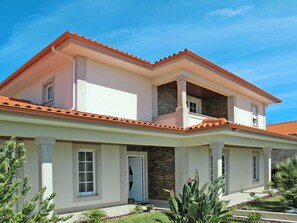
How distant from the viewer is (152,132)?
10.9 m

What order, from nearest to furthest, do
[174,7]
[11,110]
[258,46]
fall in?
[11,110] → [174,7] → [258,46]

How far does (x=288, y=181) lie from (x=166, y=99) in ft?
22.5

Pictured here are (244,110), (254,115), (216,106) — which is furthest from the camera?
(254,115)

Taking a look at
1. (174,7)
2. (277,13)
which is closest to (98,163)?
(174,7)

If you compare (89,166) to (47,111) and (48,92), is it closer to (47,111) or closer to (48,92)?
(48,92)

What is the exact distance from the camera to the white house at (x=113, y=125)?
8977 mm

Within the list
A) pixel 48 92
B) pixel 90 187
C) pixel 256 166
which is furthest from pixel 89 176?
pixel 256 166

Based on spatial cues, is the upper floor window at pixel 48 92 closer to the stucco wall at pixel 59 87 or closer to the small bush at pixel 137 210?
the stucco wall at pixel 59 87

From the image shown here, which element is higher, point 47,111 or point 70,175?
point 47,111

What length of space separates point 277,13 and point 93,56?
6.79 meters

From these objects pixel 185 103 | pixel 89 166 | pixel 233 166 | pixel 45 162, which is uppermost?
pixel 185 103

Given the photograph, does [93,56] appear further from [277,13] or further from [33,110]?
[277,13]

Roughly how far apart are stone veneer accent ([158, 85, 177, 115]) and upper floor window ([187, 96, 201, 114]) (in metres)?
1.93

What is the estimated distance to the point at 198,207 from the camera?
6742 millimetres
